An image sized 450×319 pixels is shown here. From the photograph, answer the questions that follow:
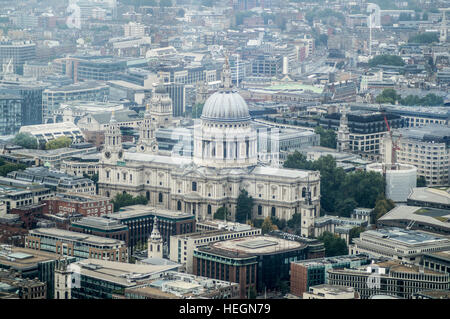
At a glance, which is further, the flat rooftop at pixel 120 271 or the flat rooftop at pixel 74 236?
the flat rooftop at pixel 74 236

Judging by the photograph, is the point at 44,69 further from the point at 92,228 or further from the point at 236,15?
the point at 92,228

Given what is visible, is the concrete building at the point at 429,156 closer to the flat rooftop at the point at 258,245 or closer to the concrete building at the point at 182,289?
the flat rooftop at the point at 258,245

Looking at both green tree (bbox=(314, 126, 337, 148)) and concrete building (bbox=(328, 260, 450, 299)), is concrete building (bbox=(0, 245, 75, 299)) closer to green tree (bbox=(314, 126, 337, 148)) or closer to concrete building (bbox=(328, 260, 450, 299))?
concrete building (bbox=(328, 260, 450, 299))

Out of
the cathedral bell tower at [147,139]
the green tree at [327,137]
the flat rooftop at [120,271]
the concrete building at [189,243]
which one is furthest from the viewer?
the green tree at [327,137]

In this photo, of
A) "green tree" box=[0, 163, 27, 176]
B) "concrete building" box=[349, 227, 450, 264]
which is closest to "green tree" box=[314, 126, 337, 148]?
"green tree" box=[0, 163, 27, 176]

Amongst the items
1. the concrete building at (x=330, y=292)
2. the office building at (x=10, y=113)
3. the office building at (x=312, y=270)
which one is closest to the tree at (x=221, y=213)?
the office building at (x=312, y=270)

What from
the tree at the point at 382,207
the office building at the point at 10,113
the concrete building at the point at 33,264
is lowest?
the office building at the point at 10,113
